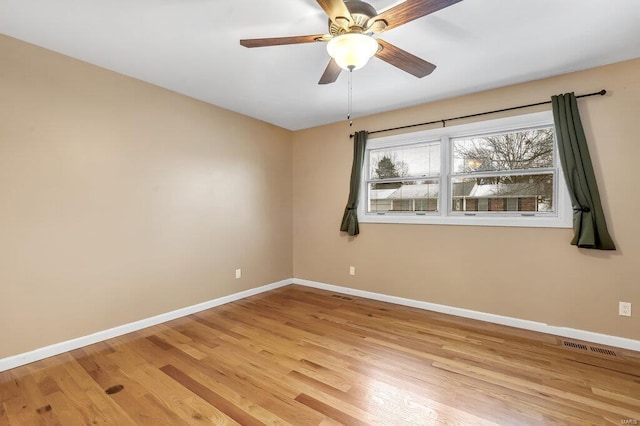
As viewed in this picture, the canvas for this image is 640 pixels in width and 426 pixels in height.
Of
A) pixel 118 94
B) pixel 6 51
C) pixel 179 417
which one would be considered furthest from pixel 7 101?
pixel 179 417

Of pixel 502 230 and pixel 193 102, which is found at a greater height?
pixel 193 102

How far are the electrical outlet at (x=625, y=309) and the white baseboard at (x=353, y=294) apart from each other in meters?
0.22

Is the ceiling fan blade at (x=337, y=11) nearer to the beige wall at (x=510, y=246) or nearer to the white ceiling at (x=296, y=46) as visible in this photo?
the white ceiling at (x=296, y=46)

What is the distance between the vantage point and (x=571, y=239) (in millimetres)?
A: 2854

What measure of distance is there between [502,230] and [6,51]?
15.4 ft

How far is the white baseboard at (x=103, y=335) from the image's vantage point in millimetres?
2311

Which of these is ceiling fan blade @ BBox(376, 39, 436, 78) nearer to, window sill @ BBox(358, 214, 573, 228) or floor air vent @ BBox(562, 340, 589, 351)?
window sill @ BBox(358, 214, 573, 228)

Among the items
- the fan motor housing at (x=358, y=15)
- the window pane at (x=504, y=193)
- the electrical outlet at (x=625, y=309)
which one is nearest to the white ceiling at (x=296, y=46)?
the fan motor housing at (x=358, y=15)

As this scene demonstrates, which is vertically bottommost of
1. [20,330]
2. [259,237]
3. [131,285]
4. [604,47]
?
[20,330]

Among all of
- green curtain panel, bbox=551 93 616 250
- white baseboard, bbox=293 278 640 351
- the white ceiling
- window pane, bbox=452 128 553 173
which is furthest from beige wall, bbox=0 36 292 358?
green curtain panel, bbox=551 93 616 250

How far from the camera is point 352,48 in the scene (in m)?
1.77

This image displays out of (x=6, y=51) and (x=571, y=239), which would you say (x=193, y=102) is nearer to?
(x=6, y=51)

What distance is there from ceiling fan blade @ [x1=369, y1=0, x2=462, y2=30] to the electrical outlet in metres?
2.99

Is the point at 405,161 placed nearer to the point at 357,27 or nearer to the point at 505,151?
the point at 505,151
